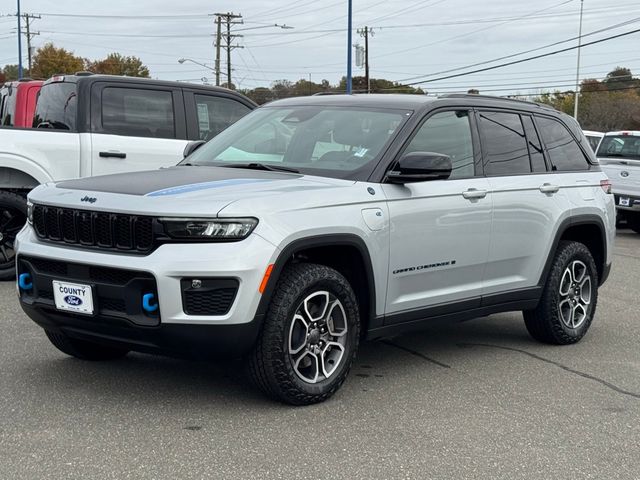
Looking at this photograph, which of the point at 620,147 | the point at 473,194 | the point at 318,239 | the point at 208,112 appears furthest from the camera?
the point at 620,147

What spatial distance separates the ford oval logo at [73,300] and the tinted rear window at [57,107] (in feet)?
15.4

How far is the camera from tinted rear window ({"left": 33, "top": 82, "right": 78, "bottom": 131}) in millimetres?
9188

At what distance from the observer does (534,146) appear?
674 cm

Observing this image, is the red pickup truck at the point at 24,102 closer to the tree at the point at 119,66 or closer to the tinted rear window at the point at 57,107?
the tinted rear window at the point at 57,107

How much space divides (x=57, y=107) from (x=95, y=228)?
5096 millimetres

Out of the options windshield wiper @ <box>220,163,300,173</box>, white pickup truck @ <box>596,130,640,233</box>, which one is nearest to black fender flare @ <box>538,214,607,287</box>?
windshield wiper @ <box>220,163,300,173</box>

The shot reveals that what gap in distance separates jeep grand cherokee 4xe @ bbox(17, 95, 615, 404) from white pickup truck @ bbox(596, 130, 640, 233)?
952 centimetres

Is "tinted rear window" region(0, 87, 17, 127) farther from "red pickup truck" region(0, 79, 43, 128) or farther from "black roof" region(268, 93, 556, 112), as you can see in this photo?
"black roof" region(268, 93, 556, 112)

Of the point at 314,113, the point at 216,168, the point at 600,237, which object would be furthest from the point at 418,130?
the point at 600,237

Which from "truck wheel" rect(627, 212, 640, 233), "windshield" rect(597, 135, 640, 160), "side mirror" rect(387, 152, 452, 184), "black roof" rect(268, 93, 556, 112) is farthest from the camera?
"truck wheel" rect(627, 212, 640, 233)

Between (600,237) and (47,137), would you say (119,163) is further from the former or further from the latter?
(600,237)

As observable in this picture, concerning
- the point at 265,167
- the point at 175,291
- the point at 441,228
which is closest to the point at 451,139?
the point at 441,228

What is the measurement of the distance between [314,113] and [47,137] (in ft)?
12.6

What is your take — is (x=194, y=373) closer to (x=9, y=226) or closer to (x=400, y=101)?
(x=400, y=101)
